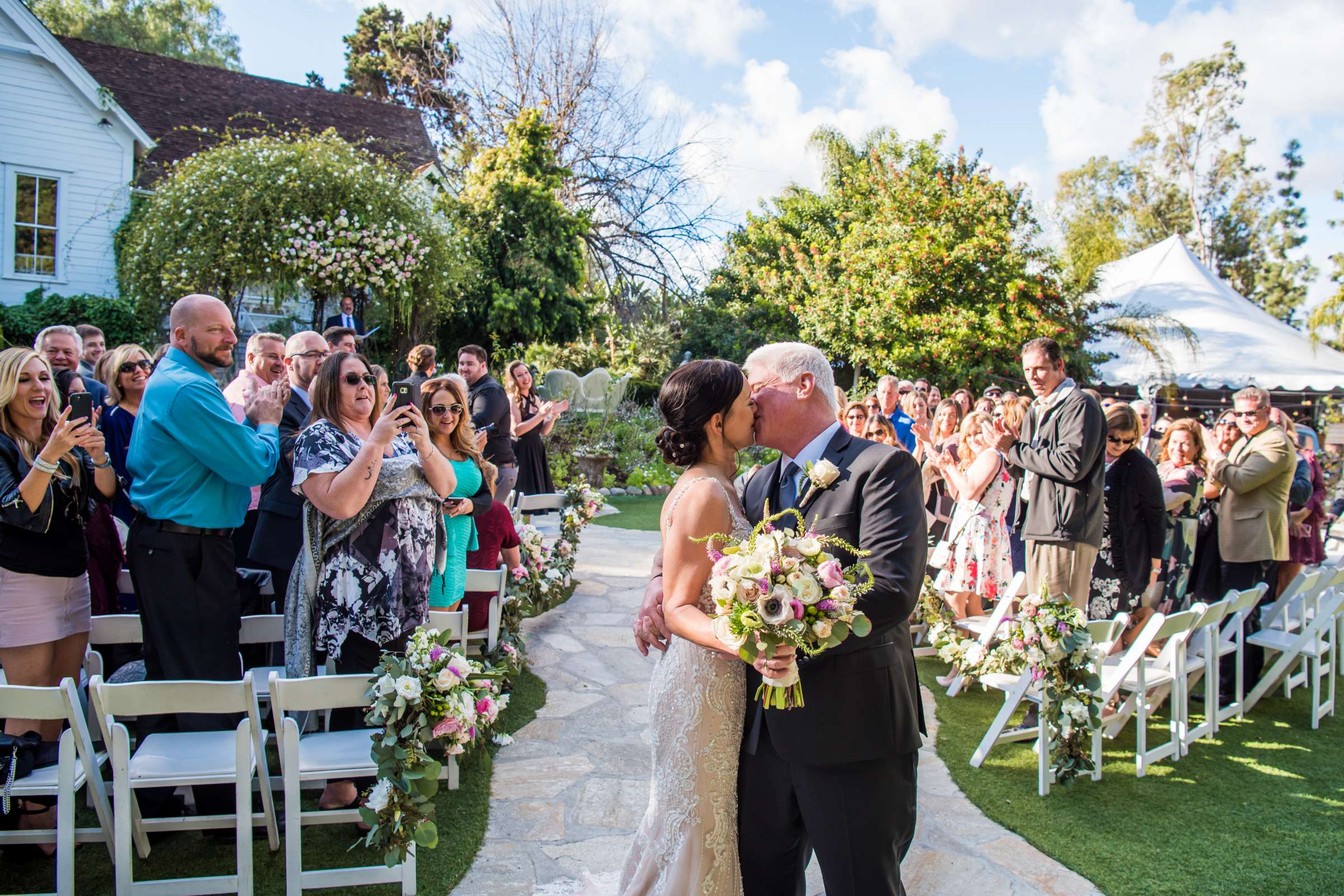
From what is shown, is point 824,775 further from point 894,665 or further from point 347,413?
point 347,413

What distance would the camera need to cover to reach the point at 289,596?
363cm

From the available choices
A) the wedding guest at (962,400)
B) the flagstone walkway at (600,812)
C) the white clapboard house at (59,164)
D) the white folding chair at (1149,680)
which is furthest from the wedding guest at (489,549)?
the white clapboard house at (59,164)

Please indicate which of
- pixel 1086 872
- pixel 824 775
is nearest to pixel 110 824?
pixel 824 775

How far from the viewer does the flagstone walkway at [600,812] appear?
11.3 ft

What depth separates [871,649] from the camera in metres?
2.31

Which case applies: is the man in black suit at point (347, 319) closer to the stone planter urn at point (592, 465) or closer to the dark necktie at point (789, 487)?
the stone planter urn at point (592, 465)

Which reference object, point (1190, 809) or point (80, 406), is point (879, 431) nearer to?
point (1190, 809)

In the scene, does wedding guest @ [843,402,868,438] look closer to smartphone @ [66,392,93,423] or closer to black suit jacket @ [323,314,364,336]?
smartphone @ [66,392,93,423]

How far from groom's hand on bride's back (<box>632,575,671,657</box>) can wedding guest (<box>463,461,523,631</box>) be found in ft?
7.97

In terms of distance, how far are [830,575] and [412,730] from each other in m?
1.89

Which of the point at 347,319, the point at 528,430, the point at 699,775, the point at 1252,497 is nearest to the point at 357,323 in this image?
the point at 347,319

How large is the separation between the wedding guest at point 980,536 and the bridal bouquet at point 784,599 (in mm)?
4350

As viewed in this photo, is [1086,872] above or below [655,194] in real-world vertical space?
below

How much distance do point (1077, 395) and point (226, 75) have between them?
879 inches
